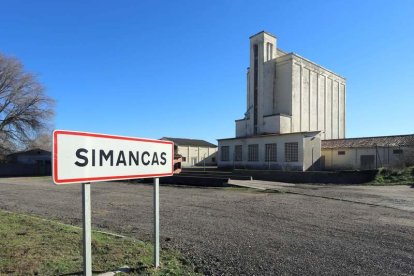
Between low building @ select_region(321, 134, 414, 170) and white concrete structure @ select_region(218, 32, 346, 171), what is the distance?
410 cm

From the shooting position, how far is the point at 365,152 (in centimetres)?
4097

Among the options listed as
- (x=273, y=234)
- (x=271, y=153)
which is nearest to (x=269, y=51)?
(x=271, y=153)

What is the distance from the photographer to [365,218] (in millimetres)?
10320

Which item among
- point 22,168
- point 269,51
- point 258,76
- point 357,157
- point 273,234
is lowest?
point 22,168

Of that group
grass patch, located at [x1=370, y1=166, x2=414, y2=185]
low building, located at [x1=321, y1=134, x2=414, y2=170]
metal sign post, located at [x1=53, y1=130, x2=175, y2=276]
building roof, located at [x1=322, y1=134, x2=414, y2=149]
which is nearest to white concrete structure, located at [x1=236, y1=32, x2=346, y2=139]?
building roof, located at [x1=322, y1=134, x2=414, y2=149]

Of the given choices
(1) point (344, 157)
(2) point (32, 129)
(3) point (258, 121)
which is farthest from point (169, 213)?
(2) point (32, 129)

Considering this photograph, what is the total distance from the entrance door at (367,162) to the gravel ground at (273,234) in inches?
1154

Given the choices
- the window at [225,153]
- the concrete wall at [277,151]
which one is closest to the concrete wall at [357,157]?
the concrete wall at [277,151]

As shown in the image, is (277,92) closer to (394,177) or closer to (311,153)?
(311,153)

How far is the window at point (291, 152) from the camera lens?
38.9 m

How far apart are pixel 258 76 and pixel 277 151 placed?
49.6 feet

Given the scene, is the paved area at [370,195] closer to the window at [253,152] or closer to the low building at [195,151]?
the window at [253,152]

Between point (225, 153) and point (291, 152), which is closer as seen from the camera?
point (291, 152)

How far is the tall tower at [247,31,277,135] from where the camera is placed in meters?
51.5
